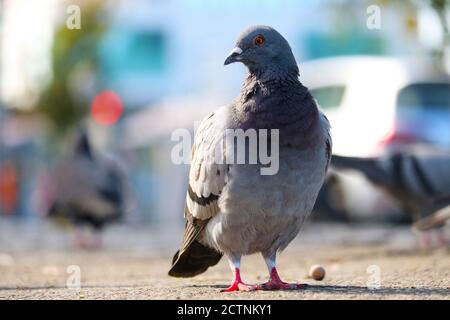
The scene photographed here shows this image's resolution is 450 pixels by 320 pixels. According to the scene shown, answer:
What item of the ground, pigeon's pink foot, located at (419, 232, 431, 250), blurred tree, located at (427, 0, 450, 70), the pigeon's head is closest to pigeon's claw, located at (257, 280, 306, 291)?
the ground

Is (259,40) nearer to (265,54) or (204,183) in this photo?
(265,54)

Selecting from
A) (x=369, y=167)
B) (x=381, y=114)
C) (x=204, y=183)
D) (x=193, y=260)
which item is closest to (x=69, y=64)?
(x=381, y=114)

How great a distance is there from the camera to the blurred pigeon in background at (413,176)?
33.5 ft

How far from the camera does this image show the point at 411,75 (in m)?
12.9

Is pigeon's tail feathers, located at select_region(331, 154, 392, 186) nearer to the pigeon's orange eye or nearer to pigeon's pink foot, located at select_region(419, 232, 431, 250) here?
pigeon's pink foot, located at select_region(419, 232, 431, 250)

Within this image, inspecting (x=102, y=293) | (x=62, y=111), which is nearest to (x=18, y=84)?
(x=62, y=111)

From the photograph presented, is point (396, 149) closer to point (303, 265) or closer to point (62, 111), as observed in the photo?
point (303, 265)

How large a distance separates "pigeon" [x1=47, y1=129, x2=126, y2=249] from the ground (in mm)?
447

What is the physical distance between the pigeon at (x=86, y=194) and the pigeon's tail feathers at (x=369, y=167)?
482 cm

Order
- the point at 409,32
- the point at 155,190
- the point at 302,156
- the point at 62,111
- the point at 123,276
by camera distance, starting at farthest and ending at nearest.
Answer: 1. the point at 62,111
2. the point at 155,190
3. the point at 409,32
4. the point at 123,276
5. the point at 302,156

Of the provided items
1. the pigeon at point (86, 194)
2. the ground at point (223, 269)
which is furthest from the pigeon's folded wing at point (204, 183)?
the pigeon at point (86, 194)

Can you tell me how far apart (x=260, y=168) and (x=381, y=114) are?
709 cm

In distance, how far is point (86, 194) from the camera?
45.2 ft

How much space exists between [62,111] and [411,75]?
25521 mm
